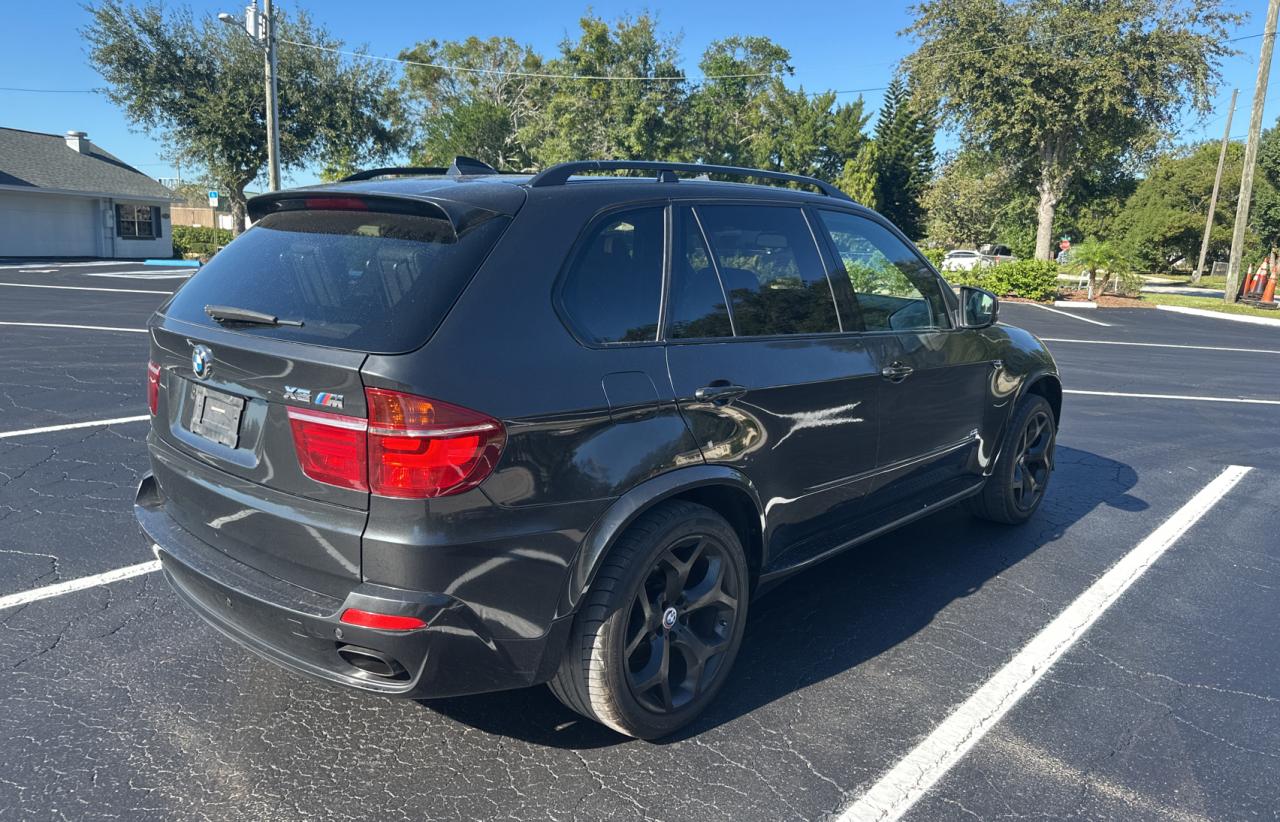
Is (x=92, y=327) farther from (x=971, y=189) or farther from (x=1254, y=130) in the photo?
(x=971, y=189)

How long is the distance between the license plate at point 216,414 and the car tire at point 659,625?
1.19 metres

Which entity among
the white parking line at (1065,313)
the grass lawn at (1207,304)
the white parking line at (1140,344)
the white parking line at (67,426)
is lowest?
the white parking line at (67,426)

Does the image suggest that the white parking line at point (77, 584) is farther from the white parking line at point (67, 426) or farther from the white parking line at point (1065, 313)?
the white parking line at point (1065, 313)

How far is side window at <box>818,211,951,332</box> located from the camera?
3.88 metres

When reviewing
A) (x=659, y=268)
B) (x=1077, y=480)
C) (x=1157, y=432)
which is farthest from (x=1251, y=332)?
(x=659, y=268)

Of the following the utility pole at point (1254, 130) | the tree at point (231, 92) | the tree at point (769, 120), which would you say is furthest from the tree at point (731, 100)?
the utility pole at point (1254, 130)

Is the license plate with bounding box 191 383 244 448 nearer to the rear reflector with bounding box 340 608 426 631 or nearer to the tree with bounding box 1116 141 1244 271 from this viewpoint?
the rear reflector with bounding box 340 608 426 631

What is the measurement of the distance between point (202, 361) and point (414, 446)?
0.93 meters

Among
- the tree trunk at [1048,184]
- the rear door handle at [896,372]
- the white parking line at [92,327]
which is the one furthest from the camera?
the tree trunk at [1048,184]

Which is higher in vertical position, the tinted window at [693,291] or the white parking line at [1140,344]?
the tinted window at [693,291]

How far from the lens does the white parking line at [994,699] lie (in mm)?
2711

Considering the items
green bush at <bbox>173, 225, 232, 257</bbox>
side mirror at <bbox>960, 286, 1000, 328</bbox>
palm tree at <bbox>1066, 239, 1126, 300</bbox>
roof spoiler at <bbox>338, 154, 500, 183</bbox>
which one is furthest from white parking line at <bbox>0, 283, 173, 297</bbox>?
palm tree at <bbox>1066, 239, 1126, 300</bbox>

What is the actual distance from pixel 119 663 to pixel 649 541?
2121 millimetres

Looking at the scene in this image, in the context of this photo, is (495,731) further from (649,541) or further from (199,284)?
(199,284)
